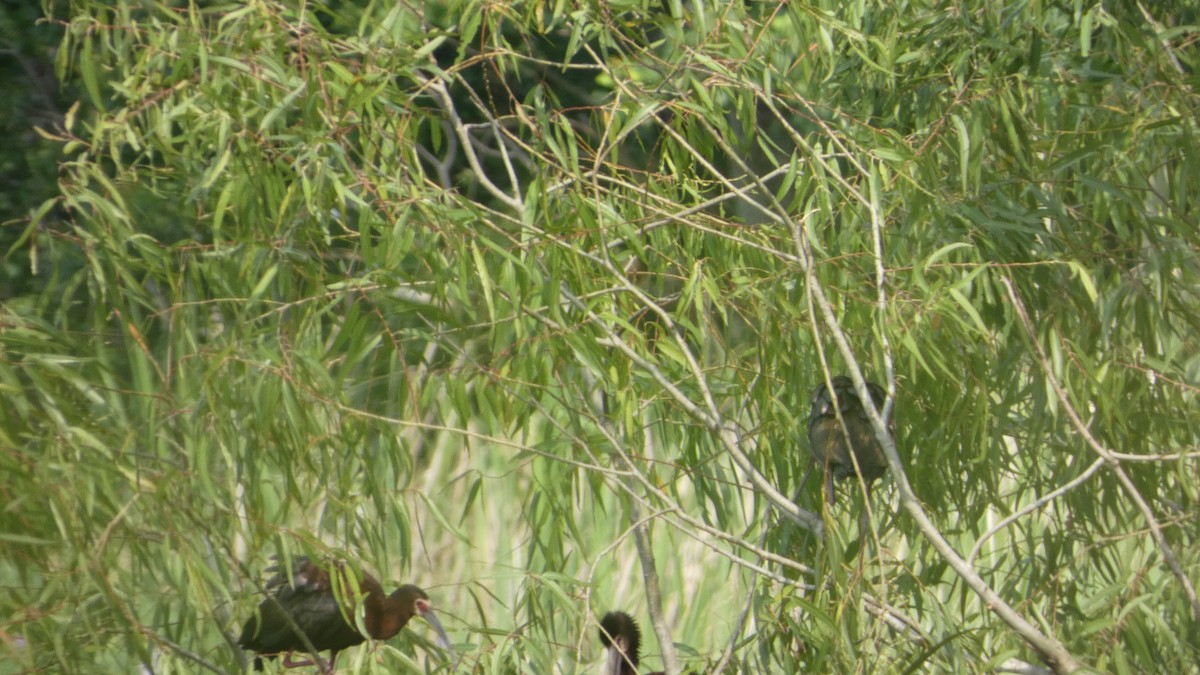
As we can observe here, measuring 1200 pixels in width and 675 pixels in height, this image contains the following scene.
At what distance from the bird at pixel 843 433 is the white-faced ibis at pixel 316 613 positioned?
0.55 metres

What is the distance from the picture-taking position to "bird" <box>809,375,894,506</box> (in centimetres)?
177

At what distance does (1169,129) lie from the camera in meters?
1.87

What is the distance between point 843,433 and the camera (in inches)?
68.4

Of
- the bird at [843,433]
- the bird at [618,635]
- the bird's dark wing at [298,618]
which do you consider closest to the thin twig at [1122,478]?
the bird at [843,433]

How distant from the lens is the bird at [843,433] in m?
1.77

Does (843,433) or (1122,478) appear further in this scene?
(843,433)

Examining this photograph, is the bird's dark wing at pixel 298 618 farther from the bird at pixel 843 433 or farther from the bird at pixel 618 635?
the bird at pixel 843 433

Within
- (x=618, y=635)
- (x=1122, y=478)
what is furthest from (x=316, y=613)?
(x=1122, y=478)

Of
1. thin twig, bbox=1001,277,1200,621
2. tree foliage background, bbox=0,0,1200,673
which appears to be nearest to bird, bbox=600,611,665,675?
tree foliage background, bbox=0,0,1200,673

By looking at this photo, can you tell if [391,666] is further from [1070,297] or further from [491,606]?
[491,606]

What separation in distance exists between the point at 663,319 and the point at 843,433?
0.32 meters

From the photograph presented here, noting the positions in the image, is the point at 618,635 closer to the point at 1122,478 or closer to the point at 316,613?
the point at 316,613

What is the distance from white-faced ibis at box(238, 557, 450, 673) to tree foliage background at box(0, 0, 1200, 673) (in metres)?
0.04

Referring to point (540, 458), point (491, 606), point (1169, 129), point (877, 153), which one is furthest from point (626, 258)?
point (491, 606)
